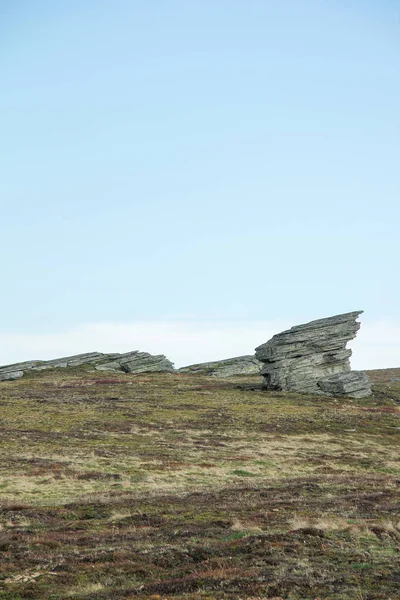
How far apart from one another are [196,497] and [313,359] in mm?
67505

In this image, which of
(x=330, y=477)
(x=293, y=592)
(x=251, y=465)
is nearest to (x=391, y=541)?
(x=293, y=592)

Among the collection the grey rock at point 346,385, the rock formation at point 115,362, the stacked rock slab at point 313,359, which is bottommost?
the grey rock at point 346,385

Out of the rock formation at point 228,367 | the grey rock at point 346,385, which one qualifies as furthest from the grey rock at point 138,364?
the grey rock at point 346,385

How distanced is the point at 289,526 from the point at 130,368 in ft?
344

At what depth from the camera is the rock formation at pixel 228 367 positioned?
433 ft

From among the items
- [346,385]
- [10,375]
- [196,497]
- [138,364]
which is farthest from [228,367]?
[196,497]

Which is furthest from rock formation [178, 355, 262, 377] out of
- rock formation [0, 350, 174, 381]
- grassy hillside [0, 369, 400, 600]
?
grassy hillside [0, 369, 400, 600]

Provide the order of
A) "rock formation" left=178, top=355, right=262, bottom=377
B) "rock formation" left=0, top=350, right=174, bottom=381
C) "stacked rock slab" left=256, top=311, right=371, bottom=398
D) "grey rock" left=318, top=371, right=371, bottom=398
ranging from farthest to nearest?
"rock formation" left=178, top=355, right=262, bottom=377 < "rock formation" left=0, top=350, right=174, bottom=381 < "stacked rock slab" left=256, top=311, right=371, bottom=398 < "grey rock" left=318, top=371, right=371, bottom=398

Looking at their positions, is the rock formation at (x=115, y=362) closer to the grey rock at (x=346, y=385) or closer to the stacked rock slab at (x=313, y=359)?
the stacked rock slab at (x=313, y=359)

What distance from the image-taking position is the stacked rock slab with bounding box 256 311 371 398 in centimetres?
9712

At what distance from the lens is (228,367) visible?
13438 cm

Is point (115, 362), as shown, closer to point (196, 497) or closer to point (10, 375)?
point (10, 375)

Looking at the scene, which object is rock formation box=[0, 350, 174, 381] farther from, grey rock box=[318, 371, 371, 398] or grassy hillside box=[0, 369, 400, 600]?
grey rock box=[318, 371, 371, 398]

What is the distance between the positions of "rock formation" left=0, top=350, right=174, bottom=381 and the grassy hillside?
34788 millimetres
